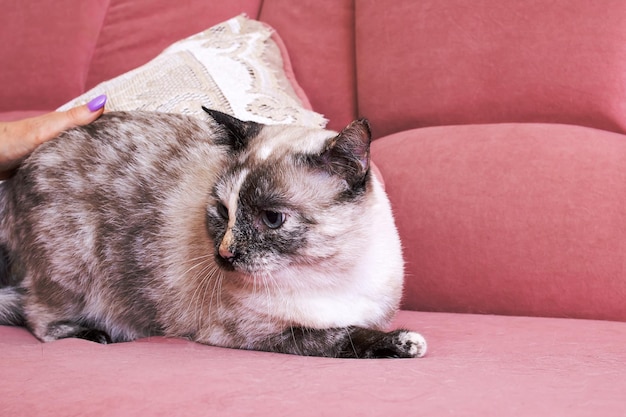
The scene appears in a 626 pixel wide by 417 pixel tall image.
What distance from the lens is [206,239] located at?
1.50 m

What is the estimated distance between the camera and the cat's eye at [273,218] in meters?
1.30

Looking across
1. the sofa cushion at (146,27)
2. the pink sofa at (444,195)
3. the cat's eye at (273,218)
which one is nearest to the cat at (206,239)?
the cat's eye at (273,218)

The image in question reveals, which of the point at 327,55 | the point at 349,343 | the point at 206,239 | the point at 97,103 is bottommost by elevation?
the point at 349,343

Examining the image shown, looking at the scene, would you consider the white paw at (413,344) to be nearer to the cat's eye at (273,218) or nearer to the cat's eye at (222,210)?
the cat's eye at (273,218)

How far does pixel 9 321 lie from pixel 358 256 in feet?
2.96

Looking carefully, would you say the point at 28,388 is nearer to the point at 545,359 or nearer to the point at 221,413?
the point at 221,413

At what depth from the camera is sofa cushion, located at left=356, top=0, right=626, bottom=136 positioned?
1857mm

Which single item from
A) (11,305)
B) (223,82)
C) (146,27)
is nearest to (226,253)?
(11,305)

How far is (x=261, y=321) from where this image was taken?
138cm

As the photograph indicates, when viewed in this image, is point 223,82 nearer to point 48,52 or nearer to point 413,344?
point 48,52

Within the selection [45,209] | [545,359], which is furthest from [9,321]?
[545,359]

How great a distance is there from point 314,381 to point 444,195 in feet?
3.25

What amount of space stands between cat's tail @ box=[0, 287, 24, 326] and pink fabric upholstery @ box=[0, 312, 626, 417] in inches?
11.3

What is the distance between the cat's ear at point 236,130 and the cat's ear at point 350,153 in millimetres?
227
